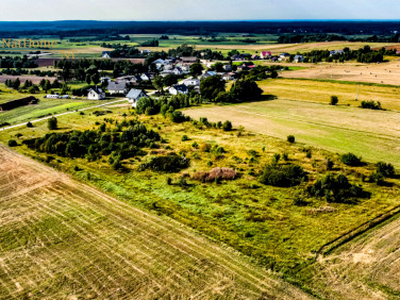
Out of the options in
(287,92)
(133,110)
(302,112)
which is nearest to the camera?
(302,112)

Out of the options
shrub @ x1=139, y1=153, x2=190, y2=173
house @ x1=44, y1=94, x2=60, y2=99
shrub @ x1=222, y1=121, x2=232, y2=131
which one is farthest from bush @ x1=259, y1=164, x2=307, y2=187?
house @ x1=44, y1=94, x2=60, y2=99

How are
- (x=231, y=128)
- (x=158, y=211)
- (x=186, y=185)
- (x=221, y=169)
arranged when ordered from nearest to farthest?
(x=158, y=211), (x=186, y=185), (x=221, y=169), (x=231, y=128)

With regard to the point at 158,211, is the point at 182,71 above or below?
above

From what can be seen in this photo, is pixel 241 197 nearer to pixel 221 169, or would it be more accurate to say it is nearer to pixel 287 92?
pixel 221 169

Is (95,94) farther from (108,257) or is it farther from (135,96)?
(108,257)

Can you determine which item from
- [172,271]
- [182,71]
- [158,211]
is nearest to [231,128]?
[158,211]

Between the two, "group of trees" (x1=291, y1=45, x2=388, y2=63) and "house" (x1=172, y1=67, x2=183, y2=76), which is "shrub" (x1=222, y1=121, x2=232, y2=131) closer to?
"house" (x1=172, y1=67, x2=183, y2=76)
